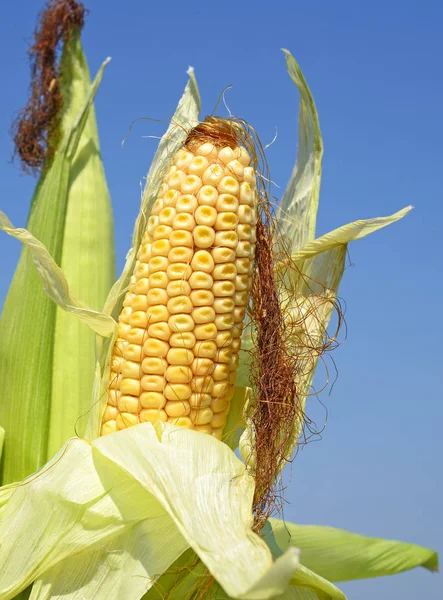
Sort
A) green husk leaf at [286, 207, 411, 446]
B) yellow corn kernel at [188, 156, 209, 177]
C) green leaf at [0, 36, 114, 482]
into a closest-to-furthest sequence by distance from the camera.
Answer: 1. yellow corn kernel at [188, 156, 209, 177]
2. green husk leaf at [286, 207, 411, 446]
3. green leaf at [0, 36, 114, 482]

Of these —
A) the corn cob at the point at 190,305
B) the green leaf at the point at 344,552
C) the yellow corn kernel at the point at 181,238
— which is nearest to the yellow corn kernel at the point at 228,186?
the corn cob at the point at 190,305

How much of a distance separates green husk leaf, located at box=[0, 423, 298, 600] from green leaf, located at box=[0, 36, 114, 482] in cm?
73

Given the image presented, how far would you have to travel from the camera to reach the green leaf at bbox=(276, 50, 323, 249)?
85.4 inches

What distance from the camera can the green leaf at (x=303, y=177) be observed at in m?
2.17

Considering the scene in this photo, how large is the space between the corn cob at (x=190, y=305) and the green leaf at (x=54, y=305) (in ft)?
2.05

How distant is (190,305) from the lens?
1852 millimetres

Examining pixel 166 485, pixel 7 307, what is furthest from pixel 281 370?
pixel 7 307

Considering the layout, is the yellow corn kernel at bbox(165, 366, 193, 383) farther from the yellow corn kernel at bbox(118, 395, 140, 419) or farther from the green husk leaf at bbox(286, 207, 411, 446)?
the green husk leaf at bbox(286, 207, 411, 446)

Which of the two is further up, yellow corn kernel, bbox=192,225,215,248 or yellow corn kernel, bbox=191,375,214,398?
yellow corn kernel, bbox=192,225,215,248

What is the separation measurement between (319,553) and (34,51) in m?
2.18

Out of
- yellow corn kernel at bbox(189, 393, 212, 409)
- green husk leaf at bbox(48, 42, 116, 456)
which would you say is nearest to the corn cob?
yellow corn kernel at bbox(189, 393, 212, 409)

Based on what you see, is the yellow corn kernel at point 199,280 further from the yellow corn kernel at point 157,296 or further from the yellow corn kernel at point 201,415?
the yellow corn kernel at point 201,415

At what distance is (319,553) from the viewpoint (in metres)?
2.91

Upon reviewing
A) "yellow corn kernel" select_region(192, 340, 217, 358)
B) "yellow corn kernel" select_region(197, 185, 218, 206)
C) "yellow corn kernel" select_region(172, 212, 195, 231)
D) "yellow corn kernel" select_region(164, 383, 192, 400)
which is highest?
A: "yellow corn kernel" select_region(197, 185, 218, 206)
